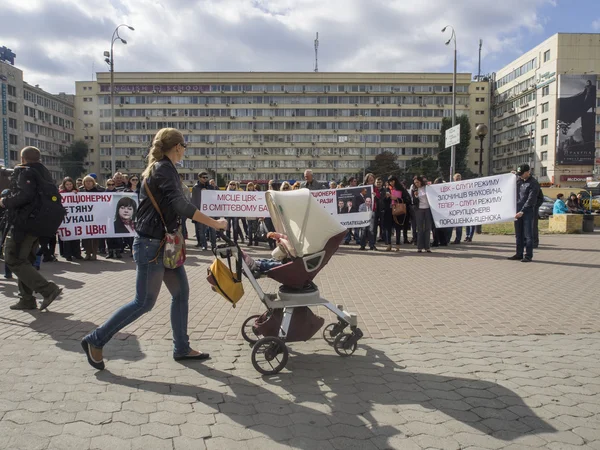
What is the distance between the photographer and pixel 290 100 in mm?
96500

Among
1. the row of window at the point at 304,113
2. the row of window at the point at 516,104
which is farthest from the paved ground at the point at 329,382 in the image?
the row of window at the point at 304,113

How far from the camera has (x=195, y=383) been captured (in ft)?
12.5

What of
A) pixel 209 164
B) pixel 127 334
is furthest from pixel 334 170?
pixel 127 334

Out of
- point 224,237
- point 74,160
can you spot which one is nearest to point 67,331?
point 224,237

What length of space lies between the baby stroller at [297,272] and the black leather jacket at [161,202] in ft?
1.68

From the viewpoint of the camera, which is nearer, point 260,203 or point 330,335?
point 330,335

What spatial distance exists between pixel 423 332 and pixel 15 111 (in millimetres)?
95433

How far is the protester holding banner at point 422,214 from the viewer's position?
12336 millimetres

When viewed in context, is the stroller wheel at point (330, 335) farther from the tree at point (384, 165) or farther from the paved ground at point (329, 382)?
the tree at point (384, 165)

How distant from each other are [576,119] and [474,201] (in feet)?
246

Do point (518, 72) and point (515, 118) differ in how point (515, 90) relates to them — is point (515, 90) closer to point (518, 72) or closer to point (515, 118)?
point (518, 72)

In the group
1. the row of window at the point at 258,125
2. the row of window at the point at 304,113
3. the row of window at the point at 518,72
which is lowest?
the row of window at the point at 258,125

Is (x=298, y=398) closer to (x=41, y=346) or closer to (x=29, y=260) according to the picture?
(x=41, y=346)

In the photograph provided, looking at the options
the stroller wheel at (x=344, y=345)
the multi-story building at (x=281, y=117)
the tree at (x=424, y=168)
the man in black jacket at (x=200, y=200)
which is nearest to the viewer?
the stroller wheel at (x=344, y=345)
